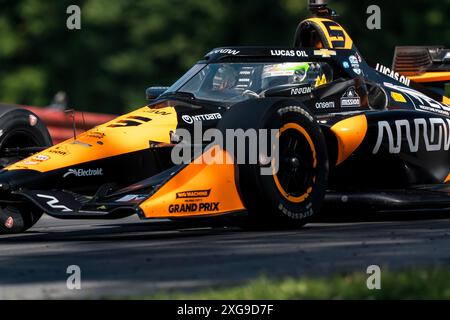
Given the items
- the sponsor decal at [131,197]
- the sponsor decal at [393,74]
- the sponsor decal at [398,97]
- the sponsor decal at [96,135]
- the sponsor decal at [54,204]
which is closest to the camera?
the sponsor decal at [131,197]

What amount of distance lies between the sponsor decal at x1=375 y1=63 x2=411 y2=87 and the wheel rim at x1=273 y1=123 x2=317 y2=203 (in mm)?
2286

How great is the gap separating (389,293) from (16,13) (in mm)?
29160

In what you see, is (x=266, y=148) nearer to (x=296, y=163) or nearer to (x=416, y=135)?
(x=296, y=163)

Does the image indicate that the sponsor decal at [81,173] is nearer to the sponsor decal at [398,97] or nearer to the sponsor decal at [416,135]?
the sponsor decal at [416,135]

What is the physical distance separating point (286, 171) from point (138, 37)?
22880 millimetres

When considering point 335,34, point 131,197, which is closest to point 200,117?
point 131,197

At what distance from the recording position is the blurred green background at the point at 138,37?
101 feet

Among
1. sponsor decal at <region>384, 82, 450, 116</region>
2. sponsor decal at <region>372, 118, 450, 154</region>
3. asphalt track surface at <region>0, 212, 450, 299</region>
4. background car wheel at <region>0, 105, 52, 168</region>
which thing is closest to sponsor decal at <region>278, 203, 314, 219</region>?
asphalt track surface at <region>0, 212, 450, 299</region>

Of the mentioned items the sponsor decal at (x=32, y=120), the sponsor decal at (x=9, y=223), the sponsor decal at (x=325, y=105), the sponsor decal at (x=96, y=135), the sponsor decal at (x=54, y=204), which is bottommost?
the sponsor decal at (x=9, y=223)

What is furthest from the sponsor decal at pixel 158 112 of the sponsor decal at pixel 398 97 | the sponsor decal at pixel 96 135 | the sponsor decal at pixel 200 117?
the sponsor decal at pixel 398 97

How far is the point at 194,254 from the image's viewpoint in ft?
24.6

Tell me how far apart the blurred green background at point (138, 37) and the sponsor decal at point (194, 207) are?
21494 millimetres

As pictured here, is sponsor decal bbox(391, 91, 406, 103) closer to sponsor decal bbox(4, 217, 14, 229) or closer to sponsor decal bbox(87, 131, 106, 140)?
sponsor decal bbox(87, 131, 106, 140)

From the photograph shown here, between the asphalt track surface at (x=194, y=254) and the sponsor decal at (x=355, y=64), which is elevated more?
the sponsor decal at (x=355, y=64)
